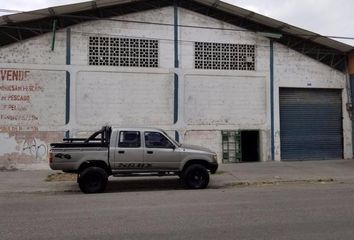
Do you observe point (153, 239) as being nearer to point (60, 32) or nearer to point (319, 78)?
point (60, 32)

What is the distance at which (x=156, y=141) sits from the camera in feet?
45.7

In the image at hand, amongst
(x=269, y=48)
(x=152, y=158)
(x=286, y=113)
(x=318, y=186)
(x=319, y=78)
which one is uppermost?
(x=269, y=48)

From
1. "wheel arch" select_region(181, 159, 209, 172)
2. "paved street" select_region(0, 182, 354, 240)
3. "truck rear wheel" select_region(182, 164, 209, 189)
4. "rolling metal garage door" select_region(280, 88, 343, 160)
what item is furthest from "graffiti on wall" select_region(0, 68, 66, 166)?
"rolling metal garage door" select_region(280, 88, 343, 160)

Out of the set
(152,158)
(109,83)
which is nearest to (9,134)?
(109,83)

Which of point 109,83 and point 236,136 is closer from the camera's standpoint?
point 109,83

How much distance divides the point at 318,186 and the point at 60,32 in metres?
12.5

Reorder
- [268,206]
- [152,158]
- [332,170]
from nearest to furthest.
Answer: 1. [268,206]
2. [152,158]
3. [332,170]

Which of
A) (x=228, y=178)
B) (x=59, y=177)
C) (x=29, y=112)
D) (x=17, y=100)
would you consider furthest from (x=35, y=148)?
(x=228, y=178)

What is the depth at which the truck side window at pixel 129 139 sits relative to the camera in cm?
1367

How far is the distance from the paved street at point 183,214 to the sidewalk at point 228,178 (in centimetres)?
→ 113

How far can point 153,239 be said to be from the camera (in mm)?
6969

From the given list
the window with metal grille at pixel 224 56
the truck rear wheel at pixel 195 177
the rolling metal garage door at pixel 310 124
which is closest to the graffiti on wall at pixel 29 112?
the window with metal grille at pixel 224 56

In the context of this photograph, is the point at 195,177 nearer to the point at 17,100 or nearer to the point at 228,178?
the point at 228,178

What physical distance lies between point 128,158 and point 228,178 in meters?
4.31
